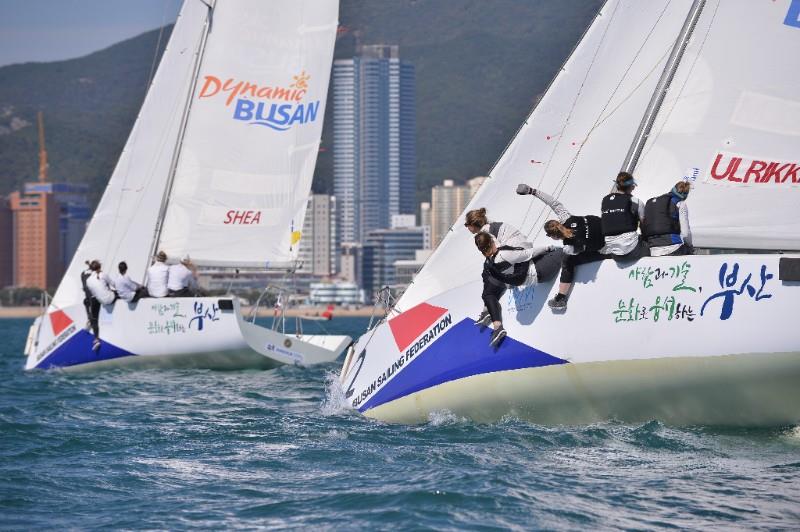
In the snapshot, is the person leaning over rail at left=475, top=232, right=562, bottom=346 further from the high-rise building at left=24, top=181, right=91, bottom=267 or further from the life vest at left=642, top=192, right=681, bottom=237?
the high-rise building at left=24, top=181, right=91, bottom=267

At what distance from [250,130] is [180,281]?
2.67 m

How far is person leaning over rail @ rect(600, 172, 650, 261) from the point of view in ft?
29.6

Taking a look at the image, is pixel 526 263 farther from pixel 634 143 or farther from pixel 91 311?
pixel 91 311

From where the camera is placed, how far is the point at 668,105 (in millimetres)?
9773

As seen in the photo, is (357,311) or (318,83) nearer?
(318,83)

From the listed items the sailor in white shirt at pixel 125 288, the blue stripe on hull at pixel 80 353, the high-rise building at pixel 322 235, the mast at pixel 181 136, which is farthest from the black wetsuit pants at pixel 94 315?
the high-rise building at pixel 322 235

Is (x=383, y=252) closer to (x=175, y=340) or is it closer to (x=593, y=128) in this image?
(x=175, y=340)

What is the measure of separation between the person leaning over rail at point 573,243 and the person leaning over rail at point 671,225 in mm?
356

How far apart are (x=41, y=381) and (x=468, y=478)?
429 inches

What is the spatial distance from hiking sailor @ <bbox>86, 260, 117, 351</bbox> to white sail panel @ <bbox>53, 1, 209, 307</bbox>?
1122 millimetres

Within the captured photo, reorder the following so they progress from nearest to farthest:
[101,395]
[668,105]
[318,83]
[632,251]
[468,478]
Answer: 1. [468,478]
2. [632,251]
3. [668,105]
4. [101,395]
5. [318,83]

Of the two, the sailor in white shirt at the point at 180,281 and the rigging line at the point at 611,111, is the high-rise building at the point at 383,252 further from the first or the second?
the rigging line at the point at 611,111

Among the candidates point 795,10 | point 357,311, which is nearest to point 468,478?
point 795,10

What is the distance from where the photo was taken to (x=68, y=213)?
182625 mm
